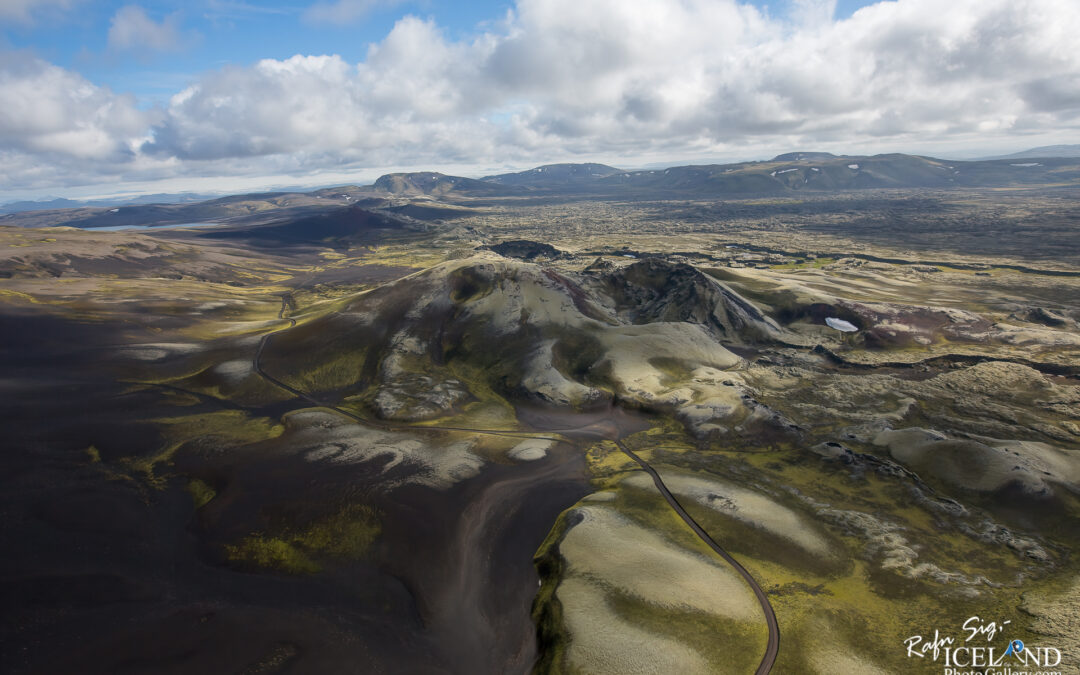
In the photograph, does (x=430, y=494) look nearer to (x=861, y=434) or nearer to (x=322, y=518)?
(x=322, y=518)

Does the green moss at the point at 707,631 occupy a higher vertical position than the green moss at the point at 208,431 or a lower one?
lower

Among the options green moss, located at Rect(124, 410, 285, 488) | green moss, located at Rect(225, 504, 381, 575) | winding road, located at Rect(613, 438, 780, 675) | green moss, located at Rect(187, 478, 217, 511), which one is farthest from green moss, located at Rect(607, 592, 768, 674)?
green moss, located at Rect(124, 410, 285, 488)

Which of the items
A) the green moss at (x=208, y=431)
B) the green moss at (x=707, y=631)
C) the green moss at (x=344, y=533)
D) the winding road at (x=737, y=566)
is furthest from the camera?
the green moss at (x=208, y=431)

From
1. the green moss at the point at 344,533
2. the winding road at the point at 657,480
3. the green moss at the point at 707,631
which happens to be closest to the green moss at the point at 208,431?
the winding road at the point at 657,480

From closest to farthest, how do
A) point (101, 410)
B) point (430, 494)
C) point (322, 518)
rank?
point (322, 518) → point (430, 494) → point (101, 410)

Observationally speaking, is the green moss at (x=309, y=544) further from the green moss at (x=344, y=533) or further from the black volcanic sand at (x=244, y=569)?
the black volcanic sand at (x=244, y=569)

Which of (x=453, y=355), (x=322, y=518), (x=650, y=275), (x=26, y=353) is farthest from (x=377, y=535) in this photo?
(x=650, y=275)

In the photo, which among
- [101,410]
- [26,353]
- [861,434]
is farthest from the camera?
[26,353]

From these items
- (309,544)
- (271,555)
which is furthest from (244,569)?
(309,544)

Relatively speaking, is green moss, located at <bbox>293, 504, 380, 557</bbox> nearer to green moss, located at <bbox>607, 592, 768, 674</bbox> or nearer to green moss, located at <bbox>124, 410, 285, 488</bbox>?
green moss, located at <bbox>124, 410, 285, 488</bbox>
